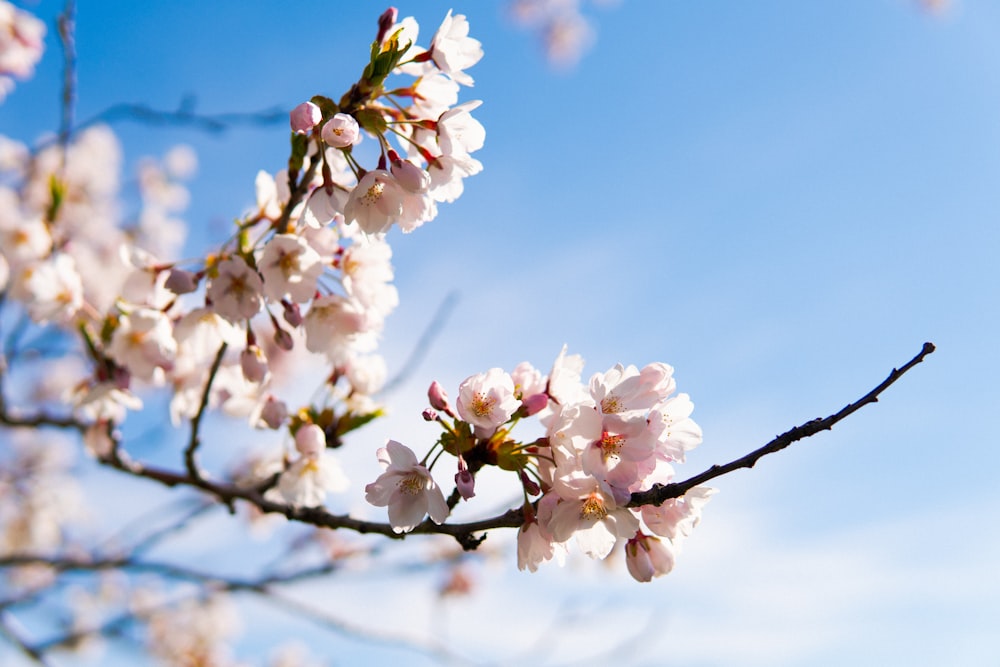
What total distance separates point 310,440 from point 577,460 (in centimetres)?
A: 101

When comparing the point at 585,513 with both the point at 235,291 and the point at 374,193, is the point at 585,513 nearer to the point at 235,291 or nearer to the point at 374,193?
the point at 374,193

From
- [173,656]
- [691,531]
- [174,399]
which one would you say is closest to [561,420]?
[691,531]

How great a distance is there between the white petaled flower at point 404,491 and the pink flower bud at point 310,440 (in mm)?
643

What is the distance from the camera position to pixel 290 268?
6.66 feet

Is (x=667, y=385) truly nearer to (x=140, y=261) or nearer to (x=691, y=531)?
(x=691, y=531)

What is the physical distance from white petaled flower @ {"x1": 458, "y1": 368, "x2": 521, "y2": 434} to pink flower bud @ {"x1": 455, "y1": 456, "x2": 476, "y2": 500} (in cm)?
9

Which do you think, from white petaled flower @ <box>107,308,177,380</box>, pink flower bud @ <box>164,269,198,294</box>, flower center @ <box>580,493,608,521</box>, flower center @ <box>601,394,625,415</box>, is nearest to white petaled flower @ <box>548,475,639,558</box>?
flower center @ <box>580,493,608,521</box>

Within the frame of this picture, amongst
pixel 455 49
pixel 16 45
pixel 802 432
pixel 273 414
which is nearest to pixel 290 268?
pixel 273 414

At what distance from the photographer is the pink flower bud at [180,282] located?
2.08m

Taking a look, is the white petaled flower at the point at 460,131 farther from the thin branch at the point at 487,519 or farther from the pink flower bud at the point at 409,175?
the thin branch at the point at 487,519

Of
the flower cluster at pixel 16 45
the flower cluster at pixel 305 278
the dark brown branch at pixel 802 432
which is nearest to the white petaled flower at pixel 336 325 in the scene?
the flower cluster at pixel 305 278

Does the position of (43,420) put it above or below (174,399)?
above

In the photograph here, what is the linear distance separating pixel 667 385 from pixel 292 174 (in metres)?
1.15

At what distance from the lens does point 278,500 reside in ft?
8.24
